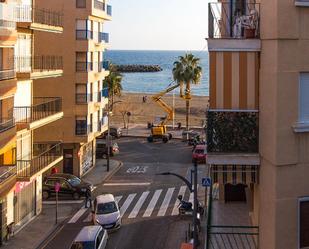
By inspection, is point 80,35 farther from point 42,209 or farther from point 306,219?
point 306,219

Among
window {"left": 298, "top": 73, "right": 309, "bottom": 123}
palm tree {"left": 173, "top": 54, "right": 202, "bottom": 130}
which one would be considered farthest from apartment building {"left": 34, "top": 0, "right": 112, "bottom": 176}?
window {"left": 298, "top": 73, "right": 309, "bottom": 123}

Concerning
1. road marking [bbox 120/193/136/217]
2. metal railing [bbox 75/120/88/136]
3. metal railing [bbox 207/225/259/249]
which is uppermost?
metal railing [bbox 75/120/88/136]

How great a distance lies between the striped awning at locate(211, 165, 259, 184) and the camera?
10.4 metres

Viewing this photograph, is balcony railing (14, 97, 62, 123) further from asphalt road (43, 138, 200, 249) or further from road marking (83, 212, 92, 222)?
road marking (83, 212, 92, 222)

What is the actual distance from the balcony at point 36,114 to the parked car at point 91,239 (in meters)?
7.22

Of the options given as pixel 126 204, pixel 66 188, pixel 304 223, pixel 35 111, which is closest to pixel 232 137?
pixel 304 223

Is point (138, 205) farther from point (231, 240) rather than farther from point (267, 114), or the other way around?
point (267, 114)

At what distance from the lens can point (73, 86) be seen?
4728cm

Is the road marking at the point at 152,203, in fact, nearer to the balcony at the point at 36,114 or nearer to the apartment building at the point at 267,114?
the balcony at the point at 36,114

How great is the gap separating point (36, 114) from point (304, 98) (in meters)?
27.5

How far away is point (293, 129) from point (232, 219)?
4.99 m

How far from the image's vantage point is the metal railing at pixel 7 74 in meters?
28.3

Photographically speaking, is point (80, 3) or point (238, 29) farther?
point (80, 3)

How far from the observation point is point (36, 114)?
35219 mm
